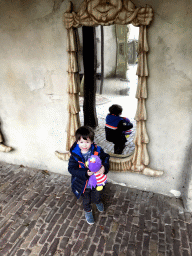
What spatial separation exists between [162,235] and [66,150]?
98.1 inches

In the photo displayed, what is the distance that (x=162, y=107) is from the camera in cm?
343

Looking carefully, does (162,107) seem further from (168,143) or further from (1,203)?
(1,203)

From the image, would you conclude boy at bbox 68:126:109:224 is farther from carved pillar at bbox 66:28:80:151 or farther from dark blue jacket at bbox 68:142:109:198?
carved pillar at bbox 66:28:80:151

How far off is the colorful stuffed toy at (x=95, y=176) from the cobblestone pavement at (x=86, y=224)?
804mm

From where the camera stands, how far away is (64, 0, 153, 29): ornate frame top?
2.97m

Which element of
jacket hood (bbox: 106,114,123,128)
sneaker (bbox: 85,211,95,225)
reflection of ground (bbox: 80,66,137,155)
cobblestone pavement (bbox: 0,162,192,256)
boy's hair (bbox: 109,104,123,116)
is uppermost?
boy's hair (bbox: 109,104,123,116)

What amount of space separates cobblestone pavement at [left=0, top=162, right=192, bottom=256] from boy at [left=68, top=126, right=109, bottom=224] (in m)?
0.37

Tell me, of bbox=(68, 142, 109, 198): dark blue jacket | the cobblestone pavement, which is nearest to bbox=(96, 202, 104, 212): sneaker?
the cobblestone pavement

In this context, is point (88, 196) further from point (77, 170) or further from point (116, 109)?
point (116, 109)

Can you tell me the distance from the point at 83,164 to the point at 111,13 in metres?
2.46

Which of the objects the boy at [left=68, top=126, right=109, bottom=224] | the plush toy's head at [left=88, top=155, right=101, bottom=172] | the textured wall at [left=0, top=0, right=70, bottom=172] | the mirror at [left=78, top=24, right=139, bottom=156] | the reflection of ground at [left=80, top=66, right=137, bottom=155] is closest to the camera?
the plush toy's head at [left=88, top=155, right=101, bottom=172]

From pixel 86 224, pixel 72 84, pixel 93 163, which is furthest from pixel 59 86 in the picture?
pixel 86 224

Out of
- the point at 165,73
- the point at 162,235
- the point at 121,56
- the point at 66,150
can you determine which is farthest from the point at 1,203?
the point at 121,56

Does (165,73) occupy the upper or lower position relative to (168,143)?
upper
